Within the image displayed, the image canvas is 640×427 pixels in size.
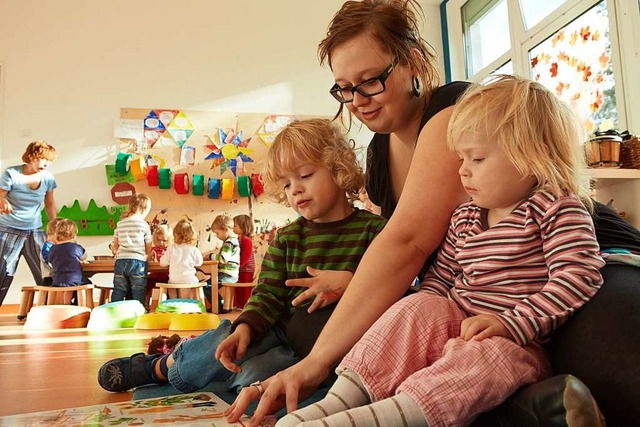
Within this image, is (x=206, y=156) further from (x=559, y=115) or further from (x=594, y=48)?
(x=559, y=115)

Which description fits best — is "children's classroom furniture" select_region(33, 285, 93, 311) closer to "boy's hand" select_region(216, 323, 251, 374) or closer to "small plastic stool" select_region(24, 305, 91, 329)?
"small plastic stool" select_region(24, 305, 91, 329)

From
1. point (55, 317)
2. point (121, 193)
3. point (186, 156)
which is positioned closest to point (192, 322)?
point (55, 317)

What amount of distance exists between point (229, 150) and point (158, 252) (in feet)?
4.14

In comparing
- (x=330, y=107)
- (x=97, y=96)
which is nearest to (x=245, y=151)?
(x=330, y=107)

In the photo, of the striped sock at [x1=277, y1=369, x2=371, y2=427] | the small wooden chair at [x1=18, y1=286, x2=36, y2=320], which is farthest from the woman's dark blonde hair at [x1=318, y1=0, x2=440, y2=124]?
the small wooden chair at [x1=18, y1=286, x2=36, y2=320]

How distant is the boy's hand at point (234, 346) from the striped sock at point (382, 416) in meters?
0.47

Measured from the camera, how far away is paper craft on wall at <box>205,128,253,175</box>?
559 cm

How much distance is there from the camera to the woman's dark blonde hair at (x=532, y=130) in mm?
870

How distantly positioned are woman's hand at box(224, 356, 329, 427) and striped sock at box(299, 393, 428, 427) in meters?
0.18

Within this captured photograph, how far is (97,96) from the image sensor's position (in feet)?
17.7

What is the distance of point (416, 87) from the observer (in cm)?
119

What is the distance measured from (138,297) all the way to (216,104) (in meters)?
2.12

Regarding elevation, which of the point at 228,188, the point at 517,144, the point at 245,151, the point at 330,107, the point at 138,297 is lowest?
the point at 138,297

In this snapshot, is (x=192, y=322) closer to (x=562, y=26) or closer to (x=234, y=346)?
(x=234, y=346)
